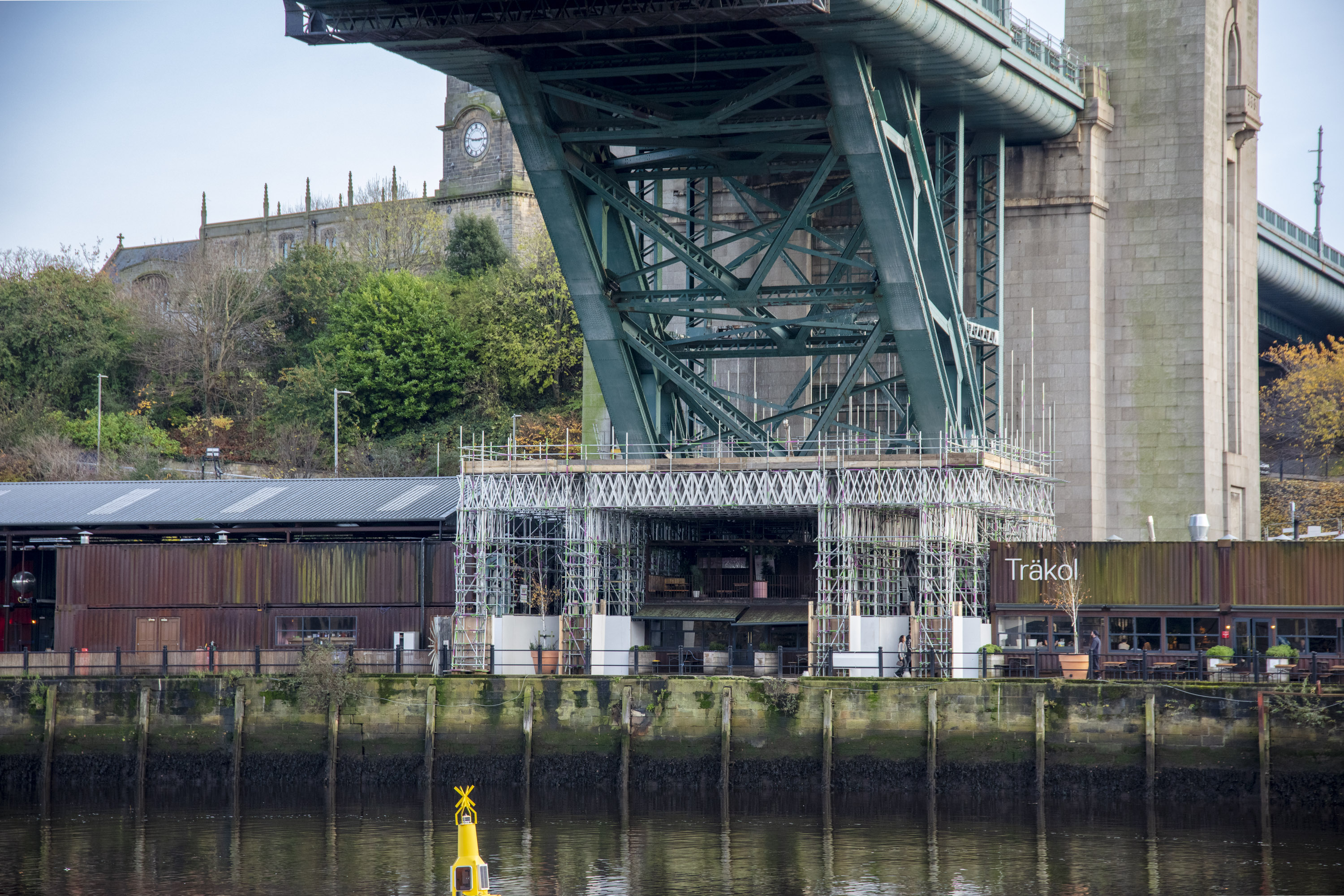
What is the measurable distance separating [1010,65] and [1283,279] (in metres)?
42.3

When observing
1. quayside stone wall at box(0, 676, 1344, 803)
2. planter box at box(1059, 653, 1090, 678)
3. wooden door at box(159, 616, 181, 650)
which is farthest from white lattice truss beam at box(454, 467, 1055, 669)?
wooden door at box(159, 616, 181, 650)

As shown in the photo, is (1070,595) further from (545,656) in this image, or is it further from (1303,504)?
(1303,504)

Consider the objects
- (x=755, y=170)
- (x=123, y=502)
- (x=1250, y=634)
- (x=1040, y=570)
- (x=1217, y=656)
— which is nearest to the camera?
(x=1217, y=656)

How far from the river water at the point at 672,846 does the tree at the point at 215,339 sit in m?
65.6

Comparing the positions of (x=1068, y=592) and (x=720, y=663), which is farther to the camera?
(x=720, y=663)

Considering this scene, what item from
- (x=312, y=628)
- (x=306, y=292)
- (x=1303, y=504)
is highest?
(x=306, y=292)

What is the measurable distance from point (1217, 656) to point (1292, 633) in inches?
164

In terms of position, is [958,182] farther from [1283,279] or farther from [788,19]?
[1283,279]

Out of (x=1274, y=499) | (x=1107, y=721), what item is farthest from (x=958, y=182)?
(x=1274, y=499)

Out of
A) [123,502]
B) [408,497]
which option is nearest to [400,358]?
[123,502]

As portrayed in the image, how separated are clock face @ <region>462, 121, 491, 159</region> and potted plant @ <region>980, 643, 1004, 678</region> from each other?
90.0m

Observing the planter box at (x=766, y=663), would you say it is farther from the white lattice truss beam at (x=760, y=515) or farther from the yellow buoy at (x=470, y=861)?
the yellow buoy at (x=470, y=861)

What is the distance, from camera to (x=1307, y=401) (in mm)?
101125

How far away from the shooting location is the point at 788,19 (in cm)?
5091
